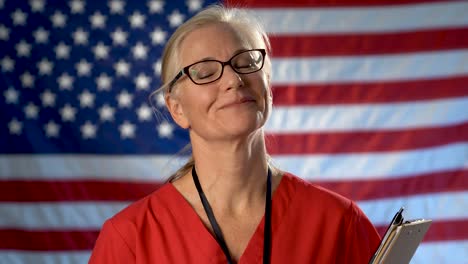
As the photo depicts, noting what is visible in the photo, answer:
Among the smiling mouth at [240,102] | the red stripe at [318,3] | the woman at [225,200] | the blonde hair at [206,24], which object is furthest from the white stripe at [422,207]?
the smiling mouth at [240,102]

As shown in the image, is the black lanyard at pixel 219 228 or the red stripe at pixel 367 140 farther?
the red stripe at pixel 367 140

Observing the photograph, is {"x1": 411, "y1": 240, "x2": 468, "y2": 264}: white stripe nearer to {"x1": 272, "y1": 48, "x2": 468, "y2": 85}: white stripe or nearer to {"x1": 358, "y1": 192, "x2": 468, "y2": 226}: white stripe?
{"x1": 358, "y1": 192, "x2": 468, "y2": 226}: white stripe

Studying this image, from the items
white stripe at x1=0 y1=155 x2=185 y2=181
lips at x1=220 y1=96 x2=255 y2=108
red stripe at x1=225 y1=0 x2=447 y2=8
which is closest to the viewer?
lips at x1=220 y1=96 x2=255 y2=108

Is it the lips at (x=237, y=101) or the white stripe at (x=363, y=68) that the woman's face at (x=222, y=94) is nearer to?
the lips at (x=237, y=101)

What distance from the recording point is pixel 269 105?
1476 mm

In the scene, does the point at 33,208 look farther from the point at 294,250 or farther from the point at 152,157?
the point at 294,250

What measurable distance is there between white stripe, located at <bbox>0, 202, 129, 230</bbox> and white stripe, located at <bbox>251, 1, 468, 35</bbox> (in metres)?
0.95

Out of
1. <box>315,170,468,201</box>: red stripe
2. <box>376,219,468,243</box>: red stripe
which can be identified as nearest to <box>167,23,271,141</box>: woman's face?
<box>315,170,468,201</box>: red stripe

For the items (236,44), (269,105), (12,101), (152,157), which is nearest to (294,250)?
(269,105)

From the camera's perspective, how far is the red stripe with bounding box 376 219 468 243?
3.00 meters

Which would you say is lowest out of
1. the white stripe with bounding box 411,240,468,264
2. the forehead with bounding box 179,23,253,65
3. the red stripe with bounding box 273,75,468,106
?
the white stripe with bounding box 411,240,468,264

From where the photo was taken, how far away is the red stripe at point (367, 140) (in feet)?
9.73

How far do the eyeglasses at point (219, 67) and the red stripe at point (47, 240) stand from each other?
1.55 metres

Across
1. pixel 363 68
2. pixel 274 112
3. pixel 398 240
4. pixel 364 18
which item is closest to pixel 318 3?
pixel 364 18
